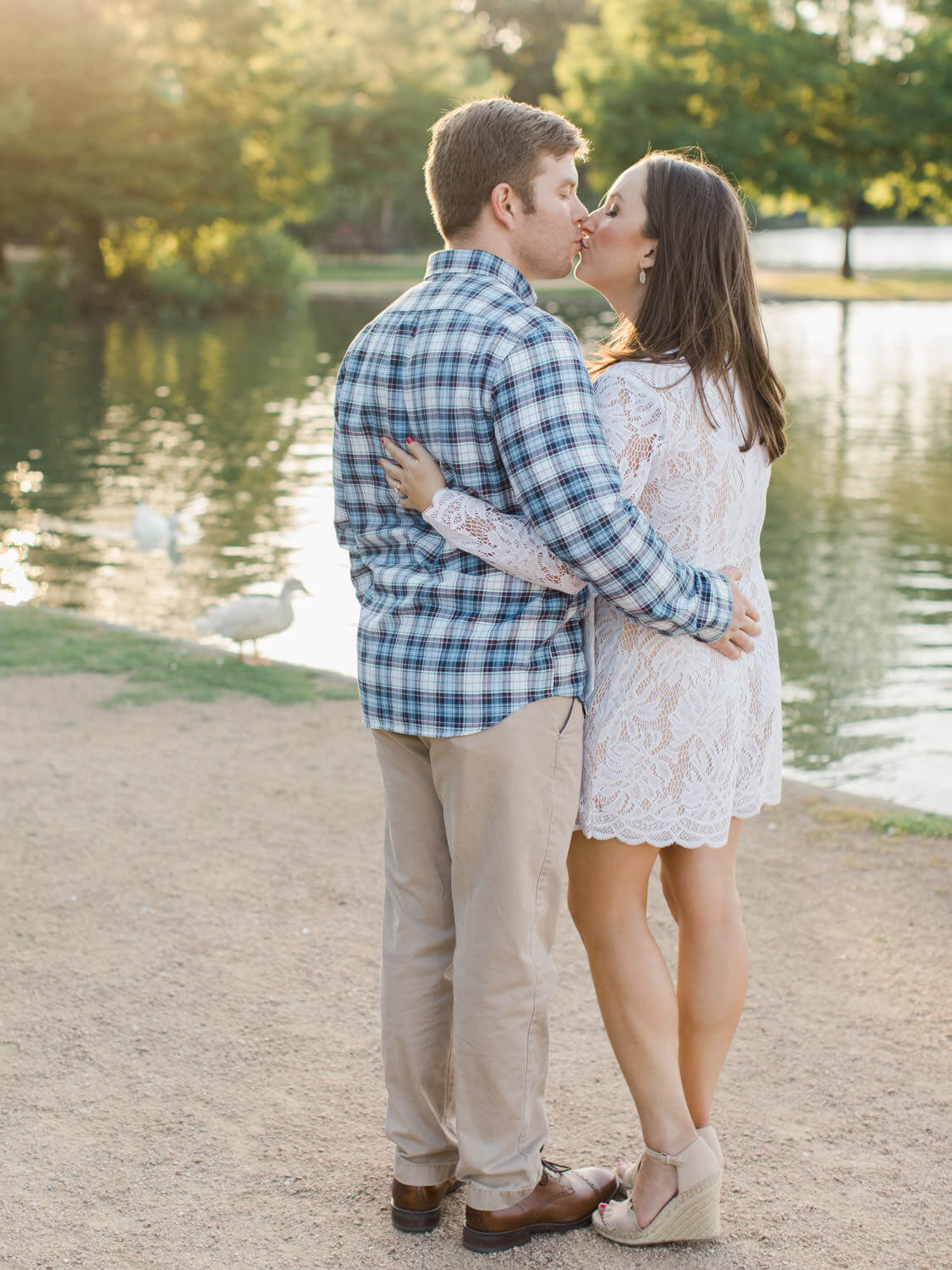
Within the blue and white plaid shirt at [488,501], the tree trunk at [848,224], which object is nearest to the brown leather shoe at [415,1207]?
the blue and white plaid shirt at [488,501]

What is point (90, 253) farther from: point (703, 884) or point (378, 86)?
point (703, 884)

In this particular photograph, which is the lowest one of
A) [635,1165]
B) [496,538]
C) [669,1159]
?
[635,1165]

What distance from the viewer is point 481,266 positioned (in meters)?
2.52

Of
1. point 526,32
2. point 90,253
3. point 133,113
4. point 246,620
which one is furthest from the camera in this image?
point 526,32

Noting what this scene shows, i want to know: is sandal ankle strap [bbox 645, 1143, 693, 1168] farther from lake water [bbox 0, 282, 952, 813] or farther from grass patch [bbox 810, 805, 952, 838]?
lake water [bbox 0, 282, 952, 813]

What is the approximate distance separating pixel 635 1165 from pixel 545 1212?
0.84 feet

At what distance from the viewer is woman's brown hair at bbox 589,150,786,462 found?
2568 millimetres

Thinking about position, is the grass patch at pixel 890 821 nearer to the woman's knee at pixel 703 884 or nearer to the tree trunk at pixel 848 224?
the woman's knee at pixel 703 884

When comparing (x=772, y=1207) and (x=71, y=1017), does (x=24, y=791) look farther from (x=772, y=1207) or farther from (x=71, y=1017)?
(x=772, y=1207)

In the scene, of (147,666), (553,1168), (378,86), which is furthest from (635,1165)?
(378,86)

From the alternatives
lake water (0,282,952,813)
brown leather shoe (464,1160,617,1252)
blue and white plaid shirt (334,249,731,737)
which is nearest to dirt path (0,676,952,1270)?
brown leather shoe (464,1160,617,1252)

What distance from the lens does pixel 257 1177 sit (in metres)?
2.99

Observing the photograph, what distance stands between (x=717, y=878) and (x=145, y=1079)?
1.53 meters

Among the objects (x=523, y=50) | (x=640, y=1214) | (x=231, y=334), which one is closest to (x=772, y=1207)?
(x=640, y=1214)
